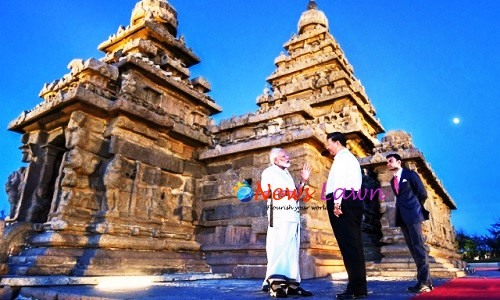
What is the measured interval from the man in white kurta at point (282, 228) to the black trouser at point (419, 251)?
64.7 inches

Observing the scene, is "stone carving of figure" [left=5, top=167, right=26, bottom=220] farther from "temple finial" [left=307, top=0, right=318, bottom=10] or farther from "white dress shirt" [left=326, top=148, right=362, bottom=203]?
"temple finial" [left=307, top=0, right=318, bottom=10]

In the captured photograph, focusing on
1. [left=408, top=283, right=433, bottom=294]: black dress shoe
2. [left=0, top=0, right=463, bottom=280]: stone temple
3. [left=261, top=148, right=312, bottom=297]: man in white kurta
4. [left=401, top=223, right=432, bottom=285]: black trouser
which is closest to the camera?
[left=261, top=148, right=312, bottom=297]: man in white kurta

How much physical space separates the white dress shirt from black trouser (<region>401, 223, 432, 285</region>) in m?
1.44

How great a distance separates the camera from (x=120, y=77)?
8.55 metres

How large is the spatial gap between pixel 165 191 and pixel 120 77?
10.7 feet

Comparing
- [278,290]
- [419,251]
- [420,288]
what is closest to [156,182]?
[278,290]

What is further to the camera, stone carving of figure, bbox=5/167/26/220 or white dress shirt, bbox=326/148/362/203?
stone carving of figure, bbox=5/167/26/220

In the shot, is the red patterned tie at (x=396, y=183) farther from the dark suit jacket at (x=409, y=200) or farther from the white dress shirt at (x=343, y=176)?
the white dress shirt at (x=343, y=176)

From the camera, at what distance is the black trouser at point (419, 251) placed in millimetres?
4246

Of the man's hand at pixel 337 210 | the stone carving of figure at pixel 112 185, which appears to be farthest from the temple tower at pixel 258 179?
the man's hand at pixel 337 210

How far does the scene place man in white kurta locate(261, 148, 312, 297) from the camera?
3822mm

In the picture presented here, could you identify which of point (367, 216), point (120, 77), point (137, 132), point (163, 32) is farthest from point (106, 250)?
point (163, 32)

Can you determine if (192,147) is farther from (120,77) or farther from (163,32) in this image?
(163,32)

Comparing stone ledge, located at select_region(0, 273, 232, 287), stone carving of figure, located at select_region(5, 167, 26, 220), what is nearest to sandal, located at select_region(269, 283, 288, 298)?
stone ledge, located at select_region(0, 273, 232, 287)
